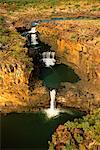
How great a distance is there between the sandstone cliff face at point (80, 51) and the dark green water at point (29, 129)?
3.39 meters

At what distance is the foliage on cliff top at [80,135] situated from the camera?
2867 centimetres

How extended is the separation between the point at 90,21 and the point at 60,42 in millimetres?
8630

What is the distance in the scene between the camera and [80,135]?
29703 millimetres

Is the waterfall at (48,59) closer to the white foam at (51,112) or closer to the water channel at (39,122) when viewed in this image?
the water channel at (39,122)

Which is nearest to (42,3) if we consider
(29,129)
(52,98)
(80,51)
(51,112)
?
(80,51)

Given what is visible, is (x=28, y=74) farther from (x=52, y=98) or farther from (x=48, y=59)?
(x=48, y=59)

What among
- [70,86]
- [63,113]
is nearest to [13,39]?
[70,86]

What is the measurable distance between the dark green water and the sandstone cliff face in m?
3.39

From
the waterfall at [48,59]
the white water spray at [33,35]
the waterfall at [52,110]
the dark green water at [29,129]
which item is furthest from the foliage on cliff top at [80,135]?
the white water spray at [33,35]

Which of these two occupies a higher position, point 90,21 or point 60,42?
point 90,21

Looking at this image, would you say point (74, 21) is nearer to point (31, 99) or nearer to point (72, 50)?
point (72, 50)

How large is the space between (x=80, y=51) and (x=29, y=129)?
1733 centimetres

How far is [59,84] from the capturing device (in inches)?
2080

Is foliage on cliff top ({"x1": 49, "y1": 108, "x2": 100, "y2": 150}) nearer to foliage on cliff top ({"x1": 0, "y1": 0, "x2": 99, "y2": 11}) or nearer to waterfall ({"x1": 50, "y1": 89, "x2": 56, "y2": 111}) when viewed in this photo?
waterfall ({"x1": 50, "y1": 89, "x2": 56, "y2": 111})
